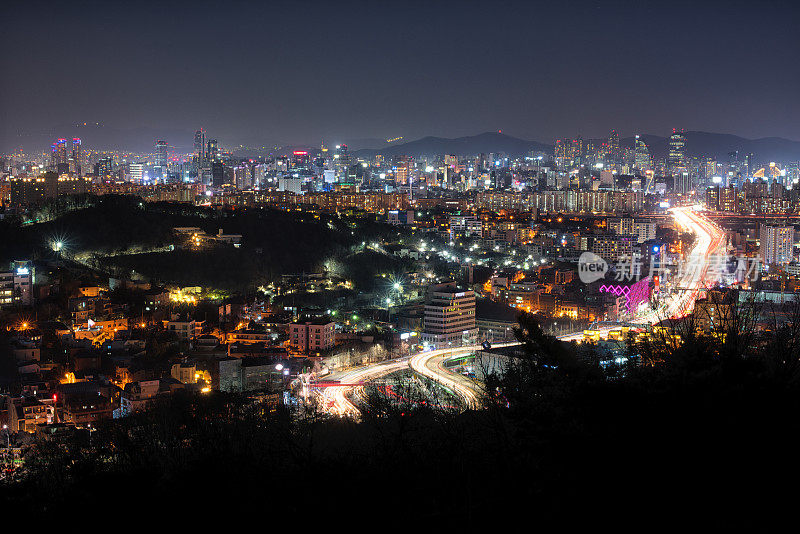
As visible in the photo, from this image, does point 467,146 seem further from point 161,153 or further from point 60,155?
point 60,155

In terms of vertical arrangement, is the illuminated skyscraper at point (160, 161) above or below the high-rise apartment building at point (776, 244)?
above

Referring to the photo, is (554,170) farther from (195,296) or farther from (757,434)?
(757,434)

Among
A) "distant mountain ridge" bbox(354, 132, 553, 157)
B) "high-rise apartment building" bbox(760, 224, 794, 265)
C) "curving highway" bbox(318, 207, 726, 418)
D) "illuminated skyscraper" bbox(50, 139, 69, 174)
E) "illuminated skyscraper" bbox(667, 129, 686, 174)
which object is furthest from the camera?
"distant mountain ridge" bbox(354, 132, 553, 157)

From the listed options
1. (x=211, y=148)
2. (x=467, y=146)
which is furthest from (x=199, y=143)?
(x=467, y=146)

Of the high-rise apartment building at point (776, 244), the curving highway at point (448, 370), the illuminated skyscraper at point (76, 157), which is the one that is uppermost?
the illuminated skyscraper at point (76, 157)

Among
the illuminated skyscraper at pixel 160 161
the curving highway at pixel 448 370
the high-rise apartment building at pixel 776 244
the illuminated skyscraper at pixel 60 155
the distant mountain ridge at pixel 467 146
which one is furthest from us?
the distant mountain ridge at pixel 467 146

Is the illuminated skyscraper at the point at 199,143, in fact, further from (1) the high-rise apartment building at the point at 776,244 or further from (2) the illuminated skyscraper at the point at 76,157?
(1) the high-rise apartment building at the point at 776,244

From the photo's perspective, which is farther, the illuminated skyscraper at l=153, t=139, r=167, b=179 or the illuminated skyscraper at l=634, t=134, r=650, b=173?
the illuminated skyscraper at l=634, t=134, r=650, b=173

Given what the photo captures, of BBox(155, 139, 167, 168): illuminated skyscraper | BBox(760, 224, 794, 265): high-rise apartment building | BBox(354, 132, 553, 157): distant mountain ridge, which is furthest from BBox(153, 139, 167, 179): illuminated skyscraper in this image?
BBox(760, 224, 794, 265): high-rise apartment building

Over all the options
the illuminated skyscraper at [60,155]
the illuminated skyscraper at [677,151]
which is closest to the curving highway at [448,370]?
the illuminated skyscraper at [60,155]

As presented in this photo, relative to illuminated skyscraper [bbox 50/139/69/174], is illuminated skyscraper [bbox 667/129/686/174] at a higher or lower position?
higher

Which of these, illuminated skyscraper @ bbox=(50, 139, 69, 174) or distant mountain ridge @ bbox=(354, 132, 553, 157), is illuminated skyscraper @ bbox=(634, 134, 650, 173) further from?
illuminated skyscraper @ bbox=(50, 139, 69, 174)
